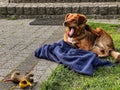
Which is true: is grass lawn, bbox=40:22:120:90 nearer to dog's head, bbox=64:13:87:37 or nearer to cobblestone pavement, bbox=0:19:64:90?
cobblestone pavement, bbox=0:19:64:90

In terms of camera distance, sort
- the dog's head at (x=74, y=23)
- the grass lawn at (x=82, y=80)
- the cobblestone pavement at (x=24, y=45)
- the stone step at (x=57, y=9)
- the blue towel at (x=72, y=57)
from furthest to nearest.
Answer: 1. the stone step at (x=57, y=9)
2. the dog's head at (x=74, y=23)
3. the cobblestone pavement at (x=24, y=45)
4. the blue towel at (x=72, y=57)
5. the grass lawn at (x=82, y=80)

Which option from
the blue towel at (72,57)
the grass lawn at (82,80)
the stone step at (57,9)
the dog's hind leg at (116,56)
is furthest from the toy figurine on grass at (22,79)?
the stone step at (57,9)

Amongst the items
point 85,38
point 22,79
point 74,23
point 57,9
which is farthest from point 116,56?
point 57,9

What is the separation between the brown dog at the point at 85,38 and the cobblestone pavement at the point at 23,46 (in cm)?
52

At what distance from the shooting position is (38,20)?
9172 mm

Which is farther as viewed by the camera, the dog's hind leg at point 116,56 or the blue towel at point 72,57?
the dog's hind leg at point 116,56

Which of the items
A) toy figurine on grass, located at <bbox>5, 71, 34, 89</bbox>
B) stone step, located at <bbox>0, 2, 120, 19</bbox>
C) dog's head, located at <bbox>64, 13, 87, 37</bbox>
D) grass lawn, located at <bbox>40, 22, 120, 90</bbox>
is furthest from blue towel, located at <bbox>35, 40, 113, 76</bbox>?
stone step, located at <bbox>0, 2, 120, 19</bbox>

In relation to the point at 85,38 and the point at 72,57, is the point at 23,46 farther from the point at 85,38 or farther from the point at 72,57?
the point at 72,57

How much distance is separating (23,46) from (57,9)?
2.86m

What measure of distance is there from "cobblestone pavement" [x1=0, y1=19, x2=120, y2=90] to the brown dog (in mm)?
522

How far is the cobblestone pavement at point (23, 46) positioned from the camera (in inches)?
200

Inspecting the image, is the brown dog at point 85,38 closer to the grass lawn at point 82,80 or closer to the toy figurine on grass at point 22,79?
the grass lawn at point 82,80

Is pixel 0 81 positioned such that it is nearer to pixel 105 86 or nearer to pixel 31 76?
pixel 31 76

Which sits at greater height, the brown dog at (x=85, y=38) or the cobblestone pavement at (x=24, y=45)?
the brown dog at (x=85, y=38)
